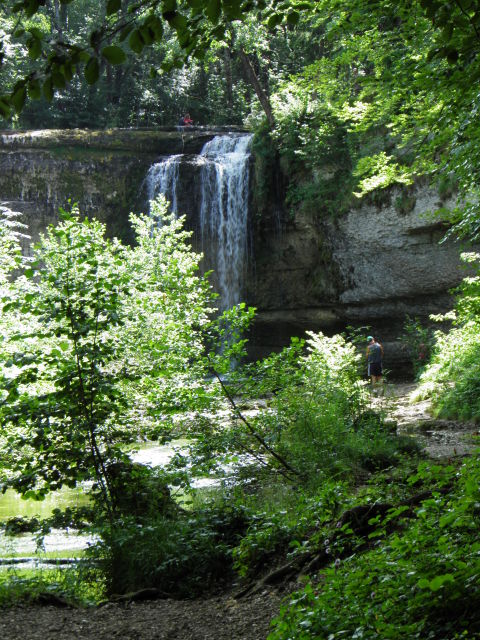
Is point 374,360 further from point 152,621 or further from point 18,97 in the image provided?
point 18,97

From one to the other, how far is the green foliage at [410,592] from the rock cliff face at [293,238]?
1633 cm

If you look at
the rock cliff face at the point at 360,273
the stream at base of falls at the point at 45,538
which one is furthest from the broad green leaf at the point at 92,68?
the rock cliff face at the point at 360,273

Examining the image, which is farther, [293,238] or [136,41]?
[293,238]

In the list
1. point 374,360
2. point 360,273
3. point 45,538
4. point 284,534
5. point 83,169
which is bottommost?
point 45,538

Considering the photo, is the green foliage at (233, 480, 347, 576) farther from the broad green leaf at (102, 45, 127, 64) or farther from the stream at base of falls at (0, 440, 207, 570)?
the broad green leaf at (102, 45, 127, 64)

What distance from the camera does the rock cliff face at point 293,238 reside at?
20.1 meters

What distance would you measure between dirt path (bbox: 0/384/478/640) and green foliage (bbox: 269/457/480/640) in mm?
996

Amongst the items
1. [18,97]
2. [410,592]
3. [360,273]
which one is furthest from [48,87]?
[360,273]

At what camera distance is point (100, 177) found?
24.2 metres

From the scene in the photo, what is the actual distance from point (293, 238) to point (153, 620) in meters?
18.7

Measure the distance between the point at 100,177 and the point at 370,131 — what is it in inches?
404

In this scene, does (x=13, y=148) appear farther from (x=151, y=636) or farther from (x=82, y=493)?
(x=151, y=636)

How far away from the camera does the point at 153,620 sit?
4.50 m

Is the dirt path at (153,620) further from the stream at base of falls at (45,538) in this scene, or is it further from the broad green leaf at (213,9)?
the broad green leaf at (213,9)
